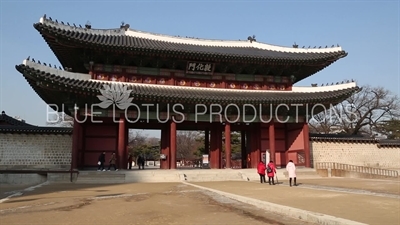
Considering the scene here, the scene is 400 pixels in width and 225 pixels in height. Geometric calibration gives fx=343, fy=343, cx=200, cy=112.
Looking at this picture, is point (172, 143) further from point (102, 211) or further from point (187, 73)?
point (102, 211)

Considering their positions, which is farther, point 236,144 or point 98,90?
point 236,144

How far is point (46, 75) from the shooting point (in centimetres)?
2064

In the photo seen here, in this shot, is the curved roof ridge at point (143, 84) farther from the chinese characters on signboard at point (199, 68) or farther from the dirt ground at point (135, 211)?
the dirt ground at point (135, 211)

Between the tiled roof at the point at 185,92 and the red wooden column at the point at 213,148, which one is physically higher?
the tiled roof at the point at 185,92

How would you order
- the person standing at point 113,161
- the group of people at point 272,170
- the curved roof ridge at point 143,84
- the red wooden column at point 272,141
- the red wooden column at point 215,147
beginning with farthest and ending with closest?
the red wooden column at point 215,147 < the red wooden column at point 272,141 < the person standing at point 113,161 < the curved roof ridge at point 143,84 < the group of people at point 272,170

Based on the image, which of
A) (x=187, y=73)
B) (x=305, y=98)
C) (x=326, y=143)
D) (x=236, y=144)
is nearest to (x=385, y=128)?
(x=236, y=144)

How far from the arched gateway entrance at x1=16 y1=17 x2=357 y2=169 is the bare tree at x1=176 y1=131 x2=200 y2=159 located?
46.7 m

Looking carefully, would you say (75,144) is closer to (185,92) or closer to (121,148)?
(121,148)

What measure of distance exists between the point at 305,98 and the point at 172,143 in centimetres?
1019

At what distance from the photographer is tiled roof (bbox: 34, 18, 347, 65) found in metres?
22.5

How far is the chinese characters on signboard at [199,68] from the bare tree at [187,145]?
47.9 meters

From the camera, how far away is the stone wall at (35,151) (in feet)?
76.5

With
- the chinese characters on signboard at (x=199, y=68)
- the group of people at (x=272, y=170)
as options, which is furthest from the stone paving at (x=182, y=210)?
the chinese characters on signboard at (x=199, y=68)

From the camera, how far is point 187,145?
270 ft
